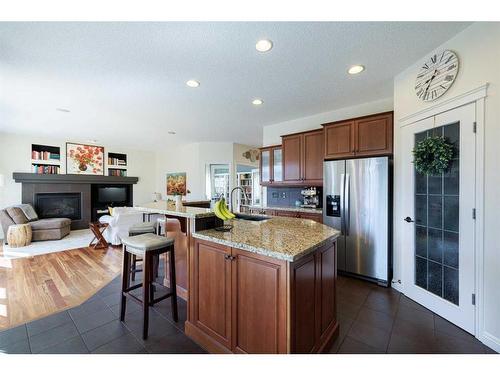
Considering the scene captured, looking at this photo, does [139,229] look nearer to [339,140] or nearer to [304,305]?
[304,305]

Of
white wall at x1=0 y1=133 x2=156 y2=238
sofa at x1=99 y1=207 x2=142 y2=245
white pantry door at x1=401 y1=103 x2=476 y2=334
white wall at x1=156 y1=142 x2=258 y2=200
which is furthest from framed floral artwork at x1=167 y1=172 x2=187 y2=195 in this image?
white pantry door at x1=401 y1=103 x2=476 y2=334

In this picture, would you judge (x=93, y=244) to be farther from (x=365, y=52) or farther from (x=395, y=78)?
(x=395, y=78)

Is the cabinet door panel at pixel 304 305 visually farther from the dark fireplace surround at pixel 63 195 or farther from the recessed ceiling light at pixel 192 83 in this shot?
the dark fireplace surround at pixel 63 195

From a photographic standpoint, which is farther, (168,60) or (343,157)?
(343,157)

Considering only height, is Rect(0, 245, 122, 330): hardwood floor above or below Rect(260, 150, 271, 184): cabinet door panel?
below

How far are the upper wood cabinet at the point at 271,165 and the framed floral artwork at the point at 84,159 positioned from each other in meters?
5.57

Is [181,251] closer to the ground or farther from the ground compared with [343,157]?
closer to the ground

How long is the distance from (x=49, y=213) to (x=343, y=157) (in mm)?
7715

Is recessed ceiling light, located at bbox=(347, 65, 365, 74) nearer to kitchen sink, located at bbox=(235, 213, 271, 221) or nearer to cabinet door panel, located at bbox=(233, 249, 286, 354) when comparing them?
kitchen sink, located at bbox=(235, 213, 271, 221)

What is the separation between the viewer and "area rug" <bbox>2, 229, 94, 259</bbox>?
402cm

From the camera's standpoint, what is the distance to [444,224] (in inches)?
83.8

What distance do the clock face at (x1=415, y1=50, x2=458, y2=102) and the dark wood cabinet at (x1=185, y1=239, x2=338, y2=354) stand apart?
190 cm

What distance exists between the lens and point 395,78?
2.68m
